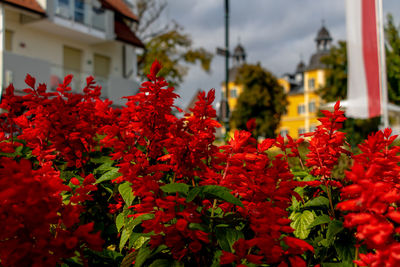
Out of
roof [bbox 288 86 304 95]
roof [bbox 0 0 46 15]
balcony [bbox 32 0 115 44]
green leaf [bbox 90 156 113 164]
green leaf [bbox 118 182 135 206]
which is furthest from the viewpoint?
roof [bbox 288 86 304 95]

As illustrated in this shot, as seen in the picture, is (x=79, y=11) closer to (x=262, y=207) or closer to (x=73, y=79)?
(x=73, y=79)

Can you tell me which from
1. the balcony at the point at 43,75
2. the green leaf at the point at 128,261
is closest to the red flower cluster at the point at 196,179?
the green leaf at the point at 128,261

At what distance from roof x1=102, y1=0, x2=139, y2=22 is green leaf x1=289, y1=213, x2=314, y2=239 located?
860 inches

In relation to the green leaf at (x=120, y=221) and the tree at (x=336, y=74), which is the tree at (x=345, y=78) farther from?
the green leaf at (x=120, y=221)

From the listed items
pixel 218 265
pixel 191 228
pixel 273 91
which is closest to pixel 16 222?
pixel 191 228

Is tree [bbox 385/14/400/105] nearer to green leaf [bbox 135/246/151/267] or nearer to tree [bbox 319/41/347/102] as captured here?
tree [bbox 319/41/347/102]

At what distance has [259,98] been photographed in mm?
40719

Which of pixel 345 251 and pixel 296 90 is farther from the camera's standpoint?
pixel 296 90

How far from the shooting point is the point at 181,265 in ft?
4.73

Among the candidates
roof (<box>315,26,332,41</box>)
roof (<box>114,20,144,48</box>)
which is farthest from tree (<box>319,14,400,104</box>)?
roof (<box>315,26,332,41</box>)

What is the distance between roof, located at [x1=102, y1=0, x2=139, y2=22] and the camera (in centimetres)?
2240

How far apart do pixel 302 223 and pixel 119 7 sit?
23865mm

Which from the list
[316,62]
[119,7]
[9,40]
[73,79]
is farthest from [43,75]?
[316,62]

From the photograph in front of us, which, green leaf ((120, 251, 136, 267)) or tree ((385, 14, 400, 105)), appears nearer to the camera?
green leaf ((120, 251, 136, 267))
